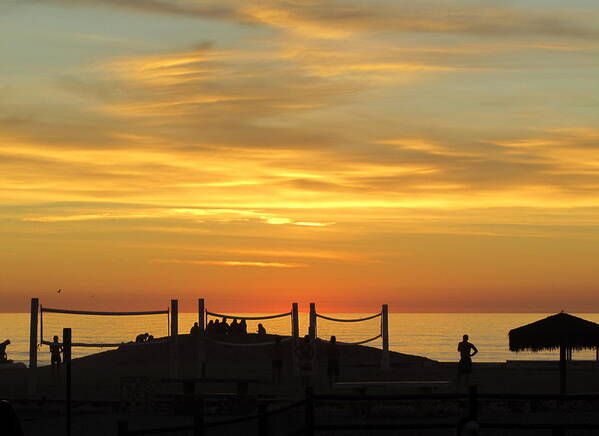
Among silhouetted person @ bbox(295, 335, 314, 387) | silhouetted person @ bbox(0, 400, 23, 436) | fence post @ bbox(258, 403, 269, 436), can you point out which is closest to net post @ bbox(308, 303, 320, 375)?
silhouetted person @ bbox(295, 335, 314, 387)

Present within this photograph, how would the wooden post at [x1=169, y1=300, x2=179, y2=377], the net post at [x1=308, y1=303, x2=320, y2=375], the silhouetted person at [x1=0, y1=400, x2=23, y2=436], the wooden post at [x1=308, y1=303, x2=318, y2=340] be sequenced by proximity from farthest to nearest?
the wooden post at [x1=308, y1=303, x2=318, y2=340]
the net post at [x1=308, y1=303, x2=320, y2=375]
the wooden post at [x1=169, y1=300, x2=179, y2=377]
the silhouetted person at [x1=0, y1=400, x2=23, y2=436]

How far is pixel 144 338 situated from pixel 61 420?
2334 cm

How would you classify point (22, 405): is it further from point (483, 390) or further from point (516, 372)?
point (516, 372)

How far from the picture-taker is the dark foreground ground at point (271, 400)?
23.0m

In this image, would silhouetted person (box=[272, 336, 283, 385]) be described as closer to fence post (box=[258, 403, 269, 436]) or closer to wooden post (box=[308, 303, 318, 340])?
wooden post (box=[308, 303, 318, 340])

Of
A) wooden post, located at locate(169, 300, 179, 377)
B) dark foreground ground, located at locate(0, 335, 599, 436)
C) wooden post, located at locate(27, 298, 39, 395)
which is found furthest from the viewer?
wooden post, located at locate(169, 300, 179, 377)

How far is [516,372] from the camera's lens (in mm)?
37438

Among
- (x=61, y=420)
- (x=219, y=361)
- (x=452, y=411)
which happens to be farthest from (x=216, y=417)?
(x=219, y=361)

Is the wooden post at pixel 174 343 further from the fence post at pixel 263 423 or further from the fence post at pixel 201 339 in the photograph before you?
the fence post at pixel 263 423

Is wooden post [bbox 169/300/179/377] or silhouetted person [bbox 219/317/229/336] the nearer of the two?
wooden post [bbox 169/300/179/377]

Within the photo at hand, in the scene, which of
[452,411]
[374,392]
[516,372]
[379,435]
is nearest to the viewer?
[379,435]

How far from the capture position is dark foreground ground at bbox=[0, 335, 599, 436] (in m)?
23.0

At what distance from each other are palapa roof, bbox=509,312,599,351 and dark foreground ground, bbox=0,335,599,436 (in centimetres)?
140

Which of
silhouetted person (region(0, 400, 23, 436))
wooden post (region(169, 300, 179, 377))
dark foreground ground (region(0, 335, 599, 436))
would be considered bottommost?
dark foreground ground (region(0, 335, 599, 436))
